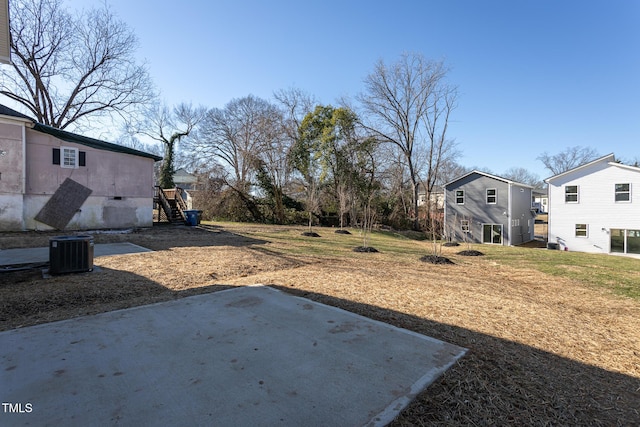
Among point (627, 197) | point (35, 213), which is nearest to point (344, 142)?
point (627, 197)

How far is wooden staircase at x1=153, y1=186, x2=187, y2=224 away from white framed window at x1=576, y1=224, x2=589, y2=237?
2490 centimetres

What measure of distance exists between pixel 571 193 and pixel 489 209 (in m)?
5.19

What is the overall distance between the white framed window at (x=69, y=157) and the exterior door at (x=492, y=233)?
26.4 m

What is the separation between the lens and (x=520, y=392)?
8.52 ft

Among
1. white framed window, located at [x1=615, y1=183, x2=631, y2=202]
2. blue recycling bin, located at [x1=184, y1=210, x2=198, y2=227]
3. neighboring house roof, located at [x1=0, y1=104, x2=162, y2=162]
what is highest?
neighboring house roof, located at [x1=0, y1=104, x2=162, y2=162]

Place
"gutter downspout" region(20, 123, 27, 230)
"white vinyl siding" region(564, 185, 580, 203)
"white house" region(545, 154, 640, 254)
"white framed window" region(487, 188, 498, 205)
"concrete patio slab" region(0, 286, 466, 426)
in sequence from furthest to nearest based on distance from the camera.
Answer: "white framed window" region(487, 188, 498, 205), "white vinyl siding" region(564, 185, 580, 203), "white house" region(545, 154, 640, 254), "gutter downspout" region(20, 123, 27, 230), "concrete patio slab" region(0, 286, 466, 426)

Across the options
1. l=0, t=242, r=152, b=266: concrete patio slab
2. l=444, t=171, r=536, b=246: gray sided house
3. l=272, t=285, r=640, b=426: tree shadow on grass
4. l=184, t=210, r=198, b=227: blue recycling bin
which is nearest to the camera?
l=272, t=285, r=640, b=426: tree shadow on grass

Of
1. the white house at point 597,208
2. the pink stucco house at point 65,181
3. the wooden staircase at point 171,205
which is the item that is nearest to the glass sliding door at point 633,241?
the white house at point 597,208

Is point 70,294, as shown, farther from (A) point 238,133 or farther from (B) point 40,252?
(A) point 238,133

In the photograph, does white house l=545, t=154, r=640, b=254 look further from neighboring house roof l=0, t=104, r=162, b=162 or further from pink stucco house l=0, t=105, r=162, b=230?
neighboring house roof l=0, t=104, r=162, b=162

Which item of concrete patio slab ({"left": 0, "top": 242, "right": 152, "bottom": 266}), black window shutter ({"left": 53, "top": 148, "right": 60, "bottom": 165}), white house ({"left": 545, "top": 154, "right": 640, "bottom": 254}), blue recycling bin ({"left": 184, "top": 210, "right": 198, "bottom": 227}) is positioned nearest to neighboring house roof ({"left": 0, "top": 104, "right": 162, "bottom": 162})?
black window shutter ({"left": 53, "top": 148, "right": 60, "bottom": 165})

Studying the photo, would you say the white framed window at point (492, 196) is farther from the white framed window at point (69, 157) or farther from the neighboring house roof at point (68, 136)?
the white framed window at point (69, 157)

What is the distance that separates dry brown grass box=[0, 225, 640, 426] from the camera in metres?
2.47

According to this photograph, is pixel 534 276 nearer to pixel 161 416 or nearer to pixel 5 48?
pixel 161 416
